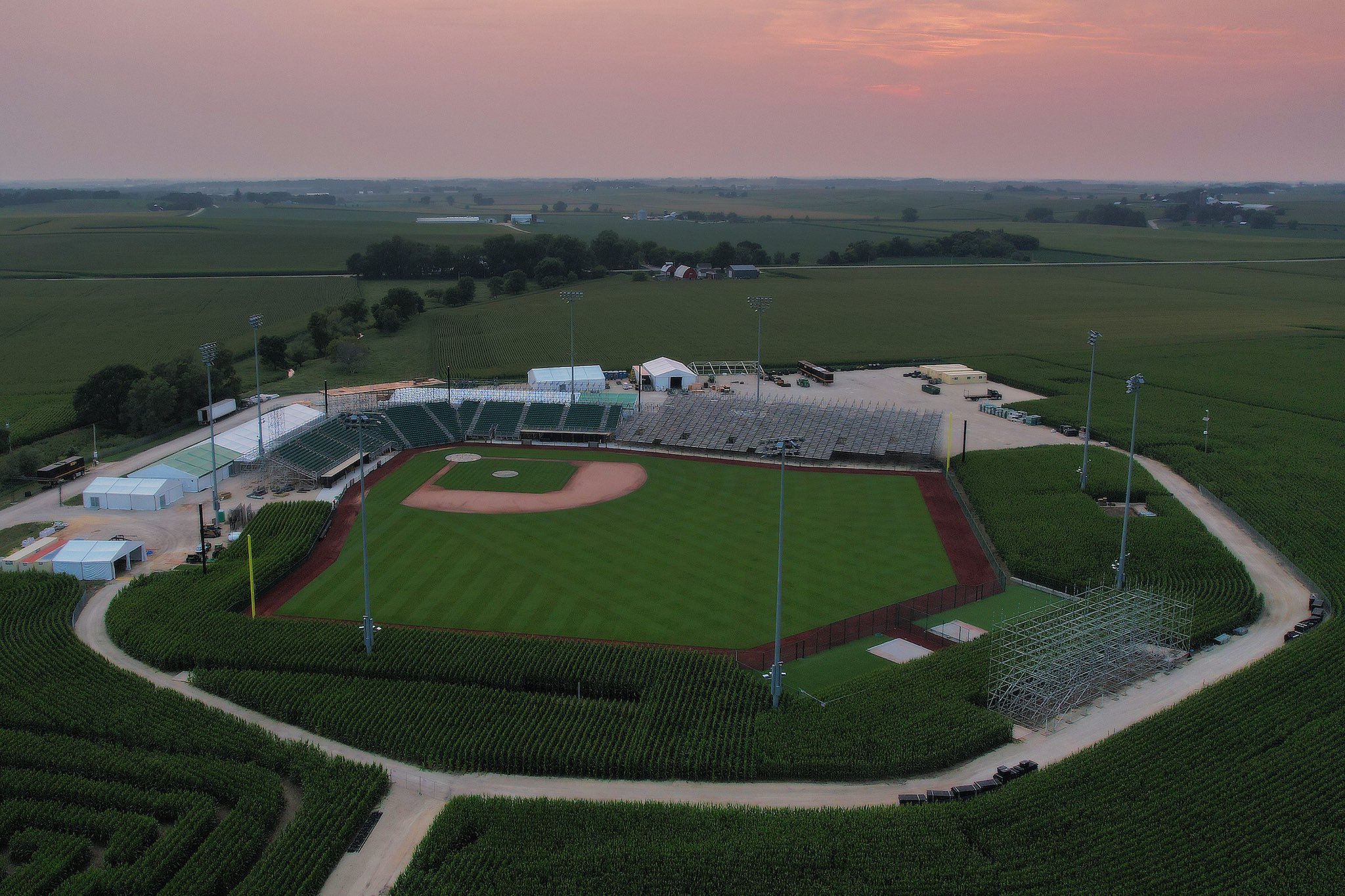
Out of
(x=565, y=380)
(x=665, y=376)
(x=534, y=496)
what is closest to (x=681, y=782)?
(x=534, y=496)

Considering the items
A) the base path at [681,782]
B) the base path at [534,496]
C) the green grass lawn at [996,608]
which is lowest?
the base path at [681,782]

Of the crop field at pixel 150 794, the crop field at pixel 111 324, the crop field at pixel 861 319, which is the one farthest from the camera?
the crop field at pixel 861 319

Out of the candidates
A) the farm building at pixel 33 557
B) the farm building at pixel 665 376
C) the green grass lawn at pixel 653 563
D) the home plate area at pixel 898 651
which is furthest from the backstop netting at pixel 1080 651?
the farm building at pixel 665 376

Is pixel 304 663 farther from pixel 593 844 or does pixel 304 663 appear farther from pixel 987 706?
pixel 987 706

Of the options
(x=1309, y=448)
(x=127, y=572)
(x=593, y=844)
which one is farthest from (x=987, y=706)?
(x=1309, y=448)

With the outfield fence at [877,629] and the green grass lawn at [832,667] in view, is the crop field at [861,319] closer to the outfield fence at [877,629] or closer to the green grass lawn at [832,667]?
the outfield fence at [877,629]

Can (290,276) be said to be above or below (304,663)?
above
